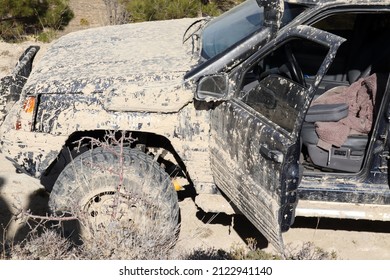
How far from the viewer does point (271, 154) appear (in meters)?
3.78

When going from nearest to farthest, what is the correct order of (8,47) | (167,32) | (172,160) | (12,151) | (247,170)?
(247,170) → (12,151) → (172,160) → (167,32) → (8,47)

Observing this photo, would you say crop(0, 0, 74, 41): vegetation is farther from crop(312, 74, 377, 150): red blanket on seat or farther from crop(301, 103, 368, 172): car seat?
crop(301, 103, 368, 172): car seat

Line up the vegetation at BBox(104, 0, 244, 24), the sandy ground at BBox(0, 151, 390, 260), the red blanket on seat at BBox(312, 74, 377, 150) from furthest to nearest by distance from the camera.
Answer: the vegetation at BBox(104, 0, 244, 24)
the sandy ground at BBox(0, 151, 390, 260)
the red blanket on seat at BBox(312, 74, 377, 150)

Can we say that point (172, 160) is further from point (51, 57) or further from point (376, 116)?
point (376, 116)

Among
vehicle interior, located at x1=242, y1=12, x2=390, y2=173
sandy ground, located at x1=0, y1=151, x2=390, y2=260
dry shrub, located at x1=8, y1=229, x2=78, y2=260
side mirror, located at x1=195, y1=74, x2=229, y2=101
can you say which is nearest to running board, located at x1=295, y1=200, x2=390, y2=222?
vehicle interior, located at x1=242, y1=12, x2=390, y2=173

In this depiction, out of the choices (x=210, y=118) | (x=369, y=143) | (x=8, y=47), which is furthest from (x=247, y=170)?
(x=8, y=47)

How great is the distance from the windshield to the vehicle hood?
6.5 inches

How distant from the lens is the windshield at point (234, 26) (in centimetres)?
405

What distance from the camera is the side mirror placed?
4043mm

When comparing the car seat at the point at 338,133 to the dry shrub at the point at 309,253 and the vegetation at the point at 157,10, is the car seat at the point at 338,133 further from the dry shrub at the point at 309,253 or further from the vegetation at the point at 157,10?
the vegetation at the point at 157,10

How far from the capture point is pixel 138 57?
4.55 meters

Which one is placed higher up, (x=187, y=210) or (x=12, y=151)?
(x=12, y=151)

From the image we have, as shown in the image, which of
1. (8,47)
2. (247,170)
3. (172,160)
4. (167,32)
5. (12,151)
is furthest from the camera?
(8,47)

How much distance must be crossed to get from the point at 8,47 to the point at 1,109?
5464 mm
